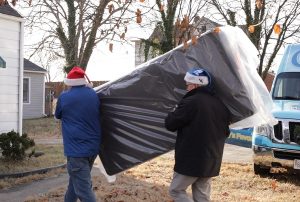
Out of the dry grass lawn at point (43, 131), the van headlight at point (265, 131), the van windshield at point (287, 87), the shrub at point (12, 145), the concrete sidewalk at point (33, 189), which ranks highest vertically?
the van windshield at point (287, 87)

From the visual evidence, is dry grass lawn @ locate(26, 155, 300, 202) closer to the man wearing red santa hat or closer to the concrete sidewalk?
the concrete sidewalk

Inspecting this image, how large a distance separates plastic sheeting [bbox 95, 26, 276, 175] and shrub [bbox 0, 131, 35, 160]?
4.88 meters

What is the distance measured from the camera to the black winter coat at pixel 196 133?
4.90 metres

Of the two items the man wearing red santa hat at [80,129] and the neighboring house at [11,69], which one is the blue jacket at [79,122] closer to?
the man wearing red santa hat at [80,129]

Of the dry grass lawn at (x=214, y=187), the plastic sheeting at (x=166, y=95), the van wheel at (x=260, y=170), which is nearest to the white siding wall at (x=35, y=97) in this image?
the dry grass lawn at (x=214, y=187)

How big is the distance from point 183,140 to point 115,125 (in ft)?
3.61

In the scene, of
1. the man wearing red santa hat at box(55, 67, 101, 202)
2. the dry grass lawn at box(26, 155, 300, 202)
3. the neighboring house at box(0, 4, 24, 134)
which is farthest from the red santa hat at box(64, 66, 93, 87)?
the neighboring house at box(0, 4, 24, 134)

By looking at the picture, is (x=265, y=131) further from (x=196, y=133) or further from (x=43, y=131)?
(x=43, y=131)

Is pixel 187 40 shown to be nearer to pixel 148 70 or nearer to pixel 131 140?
pixel 148 70

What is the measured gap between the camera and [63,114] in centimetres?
552

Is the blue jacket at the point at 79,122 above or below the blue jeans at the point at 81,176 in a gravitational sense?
above

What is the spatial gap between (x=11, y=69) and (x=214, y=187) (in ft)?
22.2

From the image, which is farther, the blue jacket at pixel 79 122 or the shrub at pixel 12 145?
the shrub at pixel 12 145

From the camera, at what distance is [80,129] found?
17.8ft
